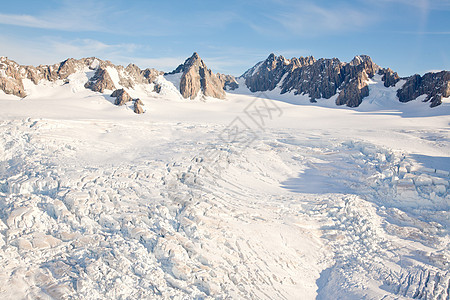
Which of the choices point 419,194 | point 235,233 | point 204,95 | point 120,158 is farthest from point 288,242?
point 204,95

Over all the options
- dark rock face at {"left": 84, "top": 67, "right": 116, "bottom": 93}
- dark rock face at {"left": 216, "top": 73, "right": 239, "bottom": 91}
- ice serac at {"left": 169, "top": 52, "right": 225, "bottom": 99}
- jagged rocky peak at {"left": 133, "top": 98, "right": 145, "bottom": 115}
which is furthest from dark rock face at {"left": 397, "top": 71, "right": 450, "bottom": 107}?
dark rock face at {"left": 84, "top": 67, "right": 116, "bottom": 93}

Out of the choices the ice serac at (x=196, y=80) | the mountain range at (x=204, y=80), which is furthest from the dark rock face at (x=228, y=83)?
the ice serac at (x=196, y=80)

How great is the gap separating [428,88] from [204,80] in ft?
151

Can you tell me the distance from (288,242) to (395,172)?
318 inches

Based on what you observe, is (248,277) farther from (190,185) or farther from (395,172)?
(395,172)

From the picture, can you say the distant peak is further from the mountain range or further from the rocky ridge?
the mountain range

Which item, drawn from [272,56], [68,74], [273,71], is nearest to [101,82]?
[68,74]

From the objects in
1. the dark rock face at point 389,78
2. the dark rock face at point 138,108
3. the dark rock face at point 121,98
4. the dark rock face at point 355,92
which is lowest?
the dark rock face at point 138,108

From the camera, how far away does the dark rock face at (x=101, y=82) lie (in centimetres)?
4206

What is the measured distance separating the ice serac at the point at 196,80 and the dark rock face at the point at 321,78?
23299 millimetres

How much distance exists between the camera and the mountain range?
132 ft

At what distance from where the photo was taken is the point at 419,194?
12.1m

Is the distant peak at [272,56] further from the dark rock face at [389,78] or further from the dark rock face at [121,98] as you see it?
the dark rock face at [121,98]

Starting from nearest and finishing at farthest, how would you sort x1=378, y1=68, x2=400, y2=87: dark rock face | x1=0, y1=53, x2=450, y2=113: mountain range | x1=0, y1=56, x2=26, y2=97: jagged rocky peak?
x1=0, y1=56, x2=26, y2=97: jagged rocky peak < x1=0, y1=53, x2=450, y2=113: mountain range < x1=378, y1=68, x2=400, y2=87: dark rock face
